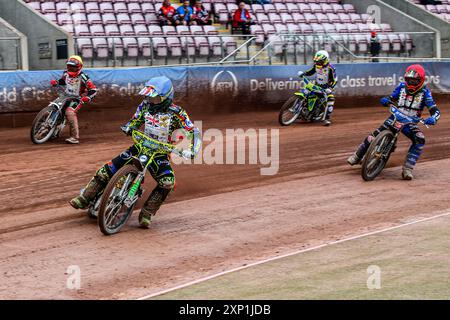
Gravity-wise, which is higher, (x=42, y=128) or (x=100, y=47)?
(x=100, y=47)

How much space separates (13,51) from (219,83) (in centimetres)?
595

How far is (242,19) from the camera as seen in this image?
2664 centimetres

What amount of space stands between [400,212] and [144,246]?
13.7 ft

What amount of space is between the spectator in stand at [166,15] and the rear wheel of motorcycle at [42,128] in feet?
30.2

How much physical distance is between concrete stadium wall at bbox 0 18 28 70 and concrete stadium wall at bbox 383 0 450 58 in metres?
16.3

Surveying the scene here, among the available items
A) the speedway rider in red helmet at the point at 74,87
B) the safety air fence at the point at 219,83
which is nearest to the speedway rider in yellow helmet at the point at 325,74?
the safety air fence at the point at 219,83

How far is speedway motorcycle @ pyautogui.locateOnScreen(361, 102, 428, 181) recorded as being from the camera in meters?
13.6

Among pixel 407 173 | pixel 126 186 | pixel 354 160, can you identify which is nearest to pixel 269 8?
pixel 354 160

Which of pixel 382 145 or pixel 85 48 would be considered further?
pixel 85 48

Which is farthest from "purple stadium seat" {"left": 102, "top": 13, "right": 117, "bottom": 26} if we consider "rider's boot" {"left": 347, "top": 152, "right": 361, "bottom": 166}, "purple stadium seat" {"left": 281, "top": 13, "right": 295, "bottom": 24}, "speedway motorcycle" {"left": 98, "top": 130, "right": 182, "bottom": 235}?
"speedway motorcycle" {"left": 98, "top": 130, "right": 182, "bottom": 235}

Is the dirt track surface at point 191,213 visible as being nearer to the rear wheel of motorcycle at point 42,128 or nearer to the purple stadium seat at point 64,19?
the rear wheel of motorcycle at point 42,128

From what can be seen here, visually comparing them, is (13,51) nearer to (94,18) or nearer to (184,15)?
(94,18)

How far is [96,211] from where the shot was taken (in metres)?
10.8
